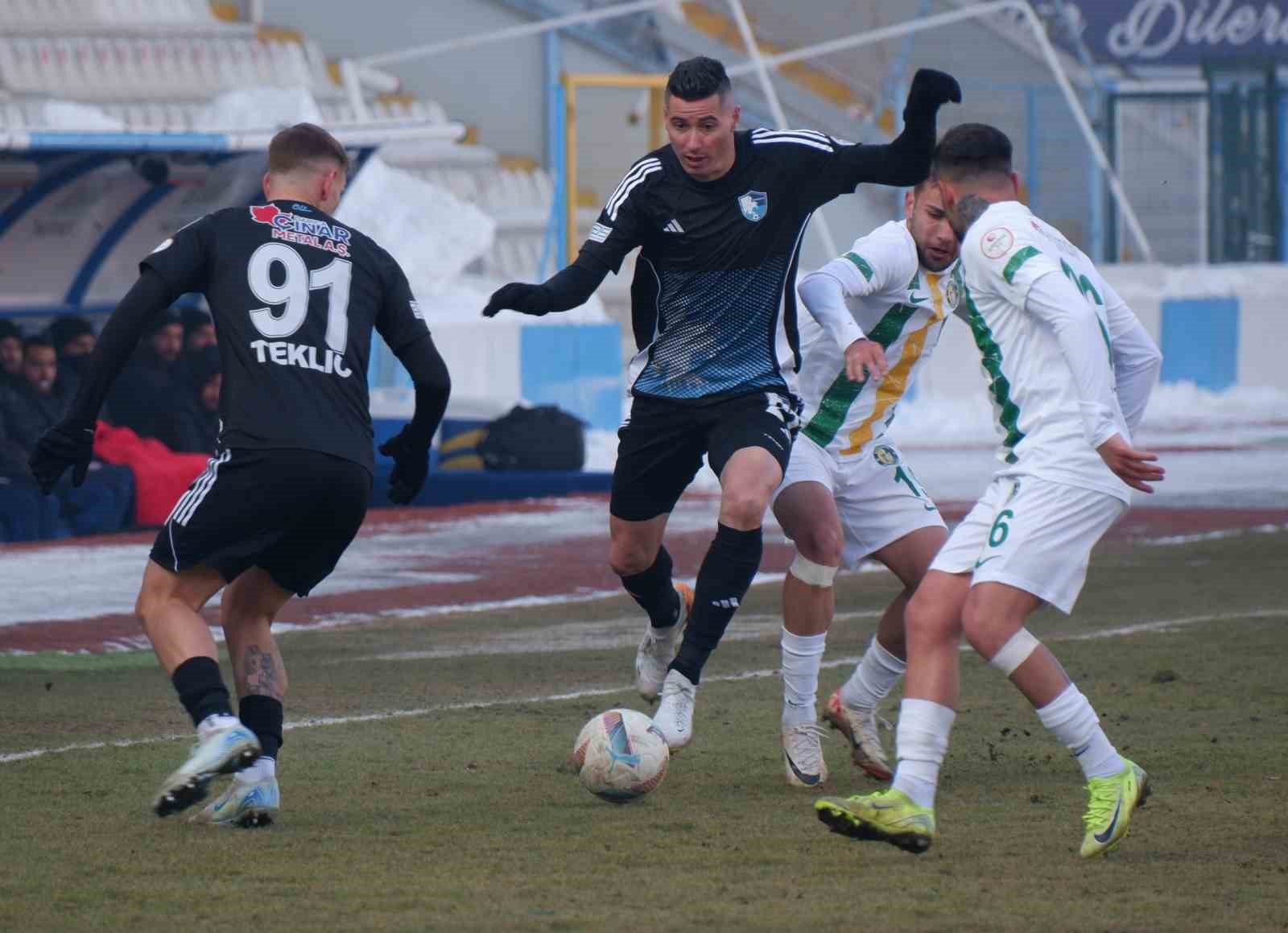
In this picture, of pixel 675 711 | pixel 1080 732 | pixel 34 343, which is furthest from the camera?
pixel 34 343

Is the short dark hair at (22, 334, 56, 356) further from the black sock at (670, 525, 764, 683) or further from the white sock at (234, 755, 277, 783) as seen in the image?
the white sock at (234, 755, 277, 783)

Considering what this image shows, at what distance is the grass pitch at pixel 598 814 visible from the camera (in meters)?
4.55

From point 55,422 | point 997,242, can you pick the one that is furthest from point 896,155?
point 55,422

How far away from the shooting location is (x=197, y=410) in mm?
14555

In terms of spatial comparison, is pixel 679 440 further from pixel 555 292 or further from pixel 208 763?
pixel 208 763

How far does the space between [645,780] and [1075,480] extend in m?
1.51

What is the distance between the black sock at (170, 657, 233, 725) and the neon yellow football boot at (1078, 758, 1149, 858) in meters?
2.16

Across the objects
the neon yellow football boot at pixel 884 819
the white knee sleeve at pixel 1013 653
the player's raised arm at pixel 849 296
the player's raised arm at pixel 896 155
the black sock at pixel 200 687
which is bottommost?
the neon yellow football boot at pixel 884 819

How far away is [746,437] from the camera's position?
627cm

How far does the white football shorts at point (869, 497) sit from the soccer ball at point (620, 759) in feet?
A: 3.49

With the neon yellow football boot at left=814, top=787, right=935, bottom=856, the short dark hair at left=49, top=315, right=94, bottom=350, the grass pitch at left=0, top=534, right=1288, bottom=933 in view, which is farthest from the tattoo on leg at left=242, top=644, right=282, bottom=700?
the short dark hair at left=49, top=315, right=94, bottom=350

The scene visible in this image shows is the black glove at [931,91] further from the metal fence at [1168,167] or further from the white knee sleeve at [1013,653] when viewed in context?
the metal fence at [1168,167]

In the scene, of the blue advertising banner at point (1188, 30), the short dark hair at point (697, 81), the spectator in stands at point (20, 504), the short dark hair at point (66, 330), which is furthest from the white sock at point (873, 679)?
the blue advertising banner at point (1188, 30)

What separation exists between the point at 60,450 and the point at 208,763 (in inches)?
36.5
